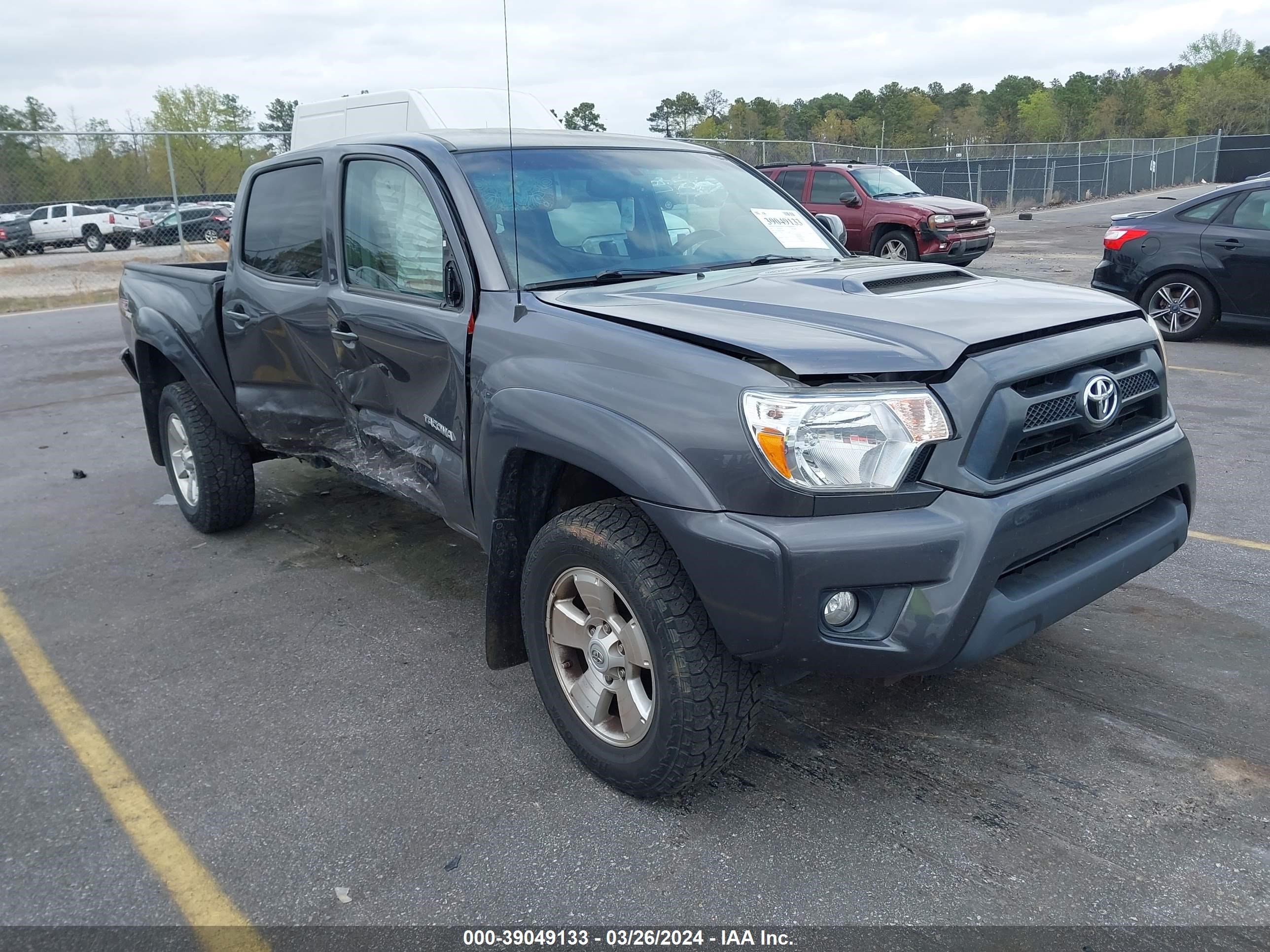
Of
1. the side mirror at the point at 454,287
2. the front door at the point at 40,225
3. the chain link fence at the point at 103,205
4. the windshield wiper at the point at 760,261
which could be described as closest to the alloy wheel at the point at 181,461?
the side mirror at the point at 454,287

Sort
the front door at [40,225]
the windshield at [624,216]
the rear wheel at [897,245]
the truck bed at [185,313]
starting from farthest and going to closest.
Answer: the front door at [40,225], the rear wheel at [897,245], the truck bed at [185,313], the windshield at [624,216]

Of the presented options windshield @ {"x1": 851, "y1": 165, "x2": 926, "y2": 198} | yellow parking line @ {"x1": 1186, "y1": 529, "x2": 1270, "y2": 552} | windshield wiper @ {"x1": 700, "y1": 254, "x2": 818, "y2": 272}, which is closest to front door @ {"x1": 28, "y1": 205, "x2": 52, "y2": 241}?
windshield @ {"x1": 851, "y1": 165, "x2": 926, "y2": 198}

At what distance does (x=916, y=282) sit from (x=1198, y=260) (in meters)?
7.59

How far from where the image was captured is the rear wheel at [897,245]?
15.3 metres

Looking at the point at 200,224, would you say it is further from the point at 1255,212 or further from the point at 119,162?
the point at 1255,212

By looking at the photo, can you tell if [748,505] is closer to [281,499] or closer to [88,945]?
[88,945]

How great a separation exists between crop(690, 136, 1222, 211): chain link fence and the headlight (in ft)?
86.2

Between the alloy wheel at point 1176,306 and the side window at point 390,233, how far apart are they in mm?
8148

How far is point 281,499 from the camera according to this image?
584cm

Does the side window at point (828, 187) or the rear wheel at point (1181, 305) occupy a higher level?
the side window at point (828, 187)

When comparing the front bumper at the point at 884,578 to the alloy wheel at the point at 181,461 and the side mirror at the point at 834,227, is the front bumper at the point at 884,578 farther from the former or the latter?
the alloy wheel at the point at 181,461

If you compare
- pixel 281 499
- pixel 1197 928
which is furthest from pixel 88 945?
pixel 281 499

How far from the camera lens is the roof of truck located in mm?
3592

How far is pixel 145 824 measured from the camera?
283cm
